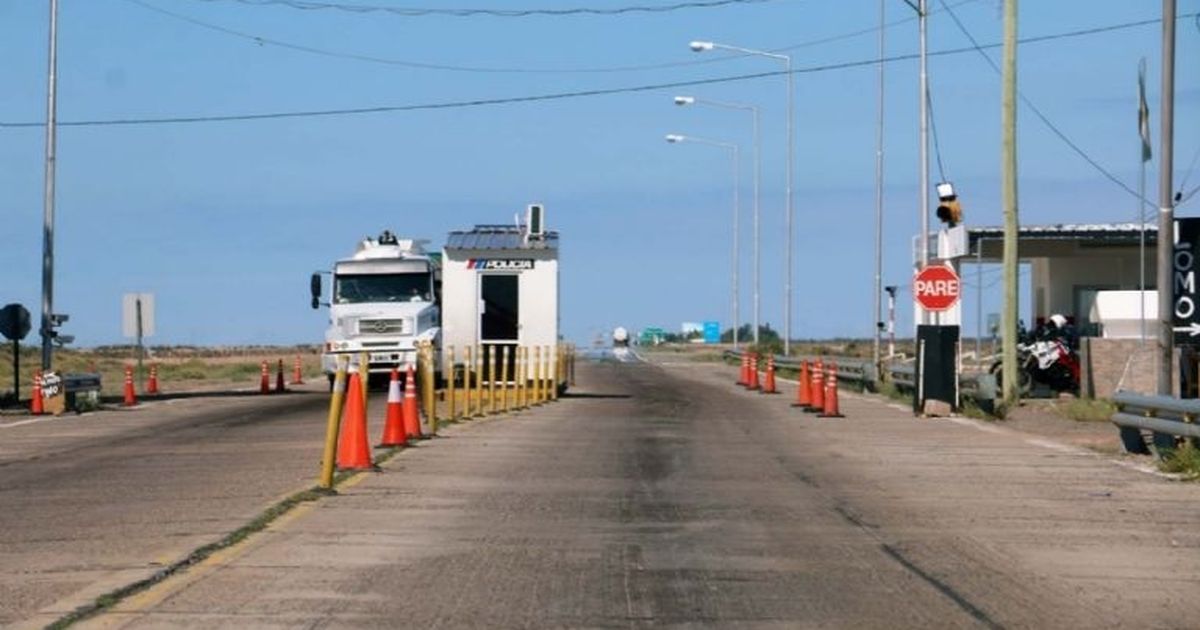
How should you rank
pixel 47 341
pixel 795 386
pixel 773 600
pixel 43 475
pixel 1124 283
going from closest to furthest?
1. pixel 773 600
2. pixel 43 475
3. pixel 47 341
4. pixel 795 386
5. pixel 1124 283

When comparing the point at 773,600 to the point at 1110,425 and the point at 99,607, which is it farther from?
the point at 1110,425

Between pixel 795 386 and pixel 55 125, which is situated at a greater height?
pixel 55 125

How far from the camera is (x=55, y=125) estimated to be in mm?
38156

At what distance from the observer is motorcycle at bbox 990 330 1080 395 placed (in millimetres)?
37375

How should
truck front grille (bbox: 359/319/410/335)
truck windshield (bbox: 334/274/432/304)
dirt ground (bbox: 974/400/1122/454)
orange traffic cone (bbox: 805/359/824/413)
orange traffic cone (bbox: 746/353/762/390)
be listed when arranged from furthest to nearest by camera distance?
1. orange traffic cone (bbox: 746/353/762/390)
2. truck windshield (bbox: 334/274/432/304)
3. truck front grille (bbox: 359/319/410/335)
4. orange traffic cone (bbox: 805/359/824/413)
5. dirt ground (bbox: 974/400/1122/454)

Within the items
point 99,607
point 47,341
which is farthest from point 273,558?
point 47,341

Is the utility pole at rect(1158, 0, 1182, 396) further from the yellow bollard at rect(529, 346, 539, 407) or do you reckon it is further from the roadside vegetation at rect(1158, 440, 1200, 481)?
the yellow bollard at rect(529, 346, 539, 407)

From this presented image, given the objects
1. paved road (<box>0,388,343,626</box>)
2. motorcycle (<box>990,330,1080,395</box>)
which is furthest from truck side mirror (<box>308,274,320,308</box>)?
motorcycle (<box>990,330,1080,395</box>)

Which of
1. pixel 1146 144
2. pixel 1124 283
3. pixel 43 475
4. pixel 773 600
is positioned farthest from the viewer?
pixel 1124 283

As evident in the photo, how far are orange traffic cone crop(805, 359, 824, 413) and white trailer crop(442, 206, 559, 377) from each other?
5946mm

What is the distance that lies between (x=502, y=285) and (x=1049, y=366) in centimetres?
1148

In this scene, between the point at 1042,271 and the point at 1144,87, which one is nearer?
the point at 1144,87

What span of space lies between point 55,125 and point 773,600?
3036cm

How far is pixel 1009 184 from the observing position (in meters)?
33.2
